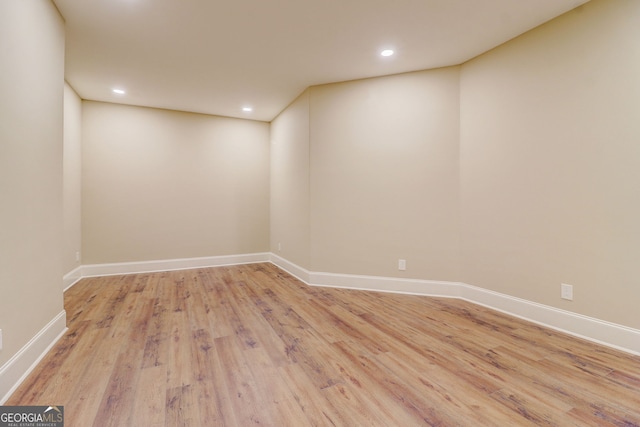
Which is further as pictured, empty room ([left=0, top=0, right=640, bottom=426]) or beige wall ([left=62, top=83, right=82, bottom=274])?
beige wall ([left=62, top=83, right=82, bottom=274])

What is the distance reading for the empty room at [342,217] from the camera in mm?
1721

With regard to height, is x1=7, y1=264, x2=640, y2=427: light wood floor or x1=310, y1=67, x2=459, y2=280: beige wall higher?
x1=310, y1=67, x2=459, y2=280: beige wall

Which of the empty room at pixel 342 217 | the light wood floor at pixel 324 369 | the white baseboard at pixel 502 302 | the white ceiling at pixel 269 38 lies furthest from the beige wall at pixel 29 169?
the white baseboard at pixel 502 302

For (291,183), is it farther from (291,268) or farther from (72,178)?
(72,178)

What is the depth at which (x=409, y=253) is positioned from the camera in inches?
142

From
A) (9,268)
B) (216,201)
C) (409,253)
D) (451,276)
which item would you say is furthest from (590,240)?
(216,201)

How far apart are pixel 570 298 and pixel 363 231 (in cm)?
211

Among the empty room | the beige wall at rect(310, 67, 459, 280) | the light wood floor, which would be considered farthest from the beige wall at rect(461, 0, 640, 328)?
the light wood floor

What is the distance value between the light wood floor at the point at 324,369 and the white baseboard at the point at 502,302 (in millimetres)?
128

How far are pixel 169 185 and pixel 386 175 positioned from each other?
3593 mm

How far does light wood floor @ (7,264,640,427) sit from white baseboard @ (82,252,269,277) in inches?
56.4

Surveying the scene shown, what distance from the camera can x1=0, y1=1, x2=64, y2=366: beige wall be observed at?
1683 mm

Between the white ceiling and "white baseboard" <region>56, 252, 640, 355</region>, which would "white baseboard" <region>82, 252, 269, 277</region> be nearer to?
"white baseboard" <region>56, 252, 640, 355</region>

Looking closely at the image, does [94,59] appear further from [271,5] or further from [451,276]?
[451,276]
